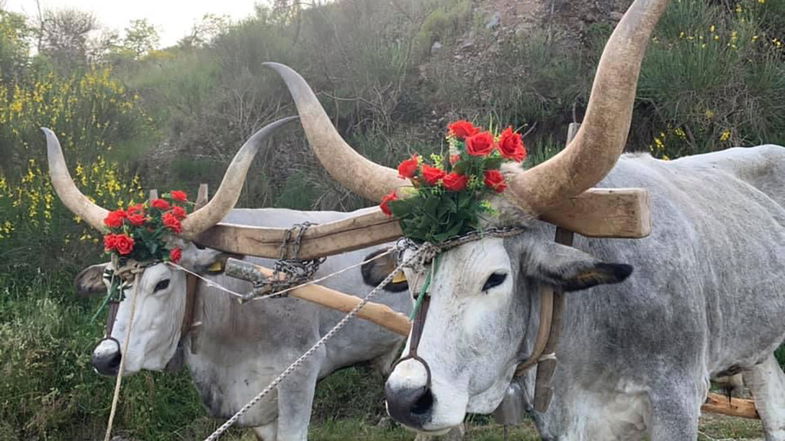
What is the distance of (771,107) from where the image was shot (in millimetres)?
9070

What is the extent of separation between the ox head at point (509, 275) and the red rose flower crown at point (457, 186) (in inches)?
3.3

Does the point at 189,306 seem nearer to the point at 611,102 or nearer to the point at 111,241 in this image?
the point at 111,241

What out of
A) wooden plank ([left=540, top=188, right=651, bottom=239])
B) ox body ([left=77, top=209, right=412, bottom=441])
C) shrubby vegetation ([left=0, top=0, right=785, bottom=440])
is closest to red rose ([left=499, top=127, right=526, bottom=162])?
wooden plank ([left=540, top=188, right=651, bottom=239])

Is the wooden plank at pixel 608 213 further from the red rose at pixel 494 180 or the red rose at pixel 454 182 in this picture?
the red rose at pixel 454 182

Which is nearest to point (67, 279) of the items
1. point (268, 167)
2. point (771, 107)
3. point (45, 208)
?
point (45, 208)

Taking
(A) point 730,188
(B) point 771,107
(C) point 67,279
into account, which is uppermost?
(A) point 730,188

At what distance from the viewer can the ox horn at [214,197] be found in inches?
195

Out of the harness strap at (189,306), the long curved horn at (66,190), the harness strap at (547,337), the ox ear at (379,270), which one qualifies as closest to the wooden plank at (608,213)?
the harness strap at (547,337)

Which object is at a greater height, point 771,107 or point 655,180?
point 655,180

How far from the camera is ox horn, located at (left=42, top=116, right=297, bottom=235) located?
16.3 feet

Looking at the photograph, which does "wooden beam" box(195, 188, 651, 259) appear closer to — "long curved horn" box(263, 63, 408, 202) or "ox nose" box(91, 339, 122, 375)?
"long curved horn" box(263, 63, 408, 202)

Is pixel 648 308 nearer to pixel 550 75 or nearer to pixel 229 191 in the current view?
pixel 229 191

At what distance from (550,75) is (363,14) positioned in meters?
3.39

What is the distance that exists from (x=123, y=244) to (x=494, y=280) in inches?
103
